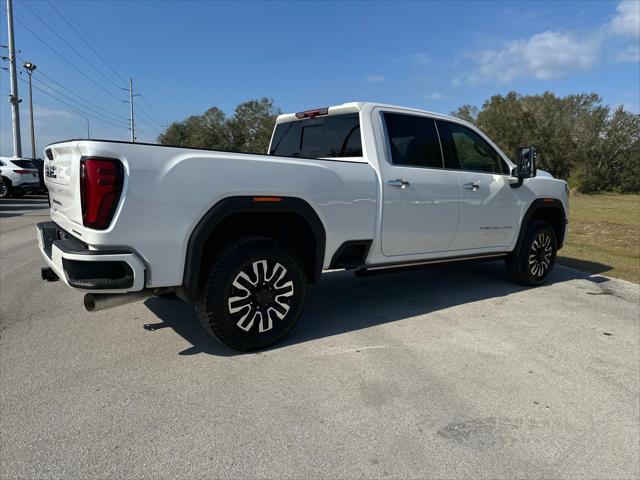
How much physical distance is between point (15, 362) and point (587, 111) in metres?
53.7

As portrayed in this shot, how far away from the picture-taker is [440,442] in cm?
249

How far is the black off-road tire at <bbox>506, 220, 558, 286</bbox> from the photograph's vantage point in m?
5.71

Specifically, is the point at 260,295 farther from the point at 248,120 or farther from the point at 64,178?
the point at 248,120

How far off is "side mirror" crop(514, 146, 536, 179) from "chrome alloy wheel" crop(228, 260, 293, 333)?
124 inches

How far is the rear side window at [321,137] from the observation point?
4422 mm

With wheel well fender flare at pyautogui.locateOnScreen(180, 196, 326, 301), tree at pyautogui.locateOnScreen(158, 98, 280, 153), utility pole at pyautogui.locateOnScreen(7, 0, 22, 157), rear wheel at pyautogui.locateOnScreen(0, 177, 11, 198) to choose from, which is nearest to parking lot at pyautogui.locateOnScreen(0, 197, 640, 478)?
wheel well fender flare at pyautogui.locateOnScreen(180, 196, 326, 301)

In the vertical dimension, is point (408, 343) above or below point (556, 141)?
below

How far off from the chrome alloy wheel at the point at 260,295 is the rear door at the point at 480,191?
85.6 inches

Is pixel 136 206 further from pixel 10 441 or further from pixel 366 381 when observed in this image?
pixel 366 381

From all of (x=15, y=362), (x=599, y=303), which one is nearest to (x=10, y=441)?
(x=15, y=362)

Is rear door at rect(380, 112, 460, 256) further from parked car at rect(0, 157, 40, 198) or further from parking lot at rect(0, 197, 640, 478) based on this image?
parked car at rect(0, 157, 40, 198)

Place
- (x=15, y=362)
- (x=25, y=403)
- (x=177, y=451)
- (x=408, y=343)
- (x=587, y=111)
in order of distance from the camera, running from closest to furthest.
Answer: (x=177, y=451) < (x=25, y=403) < (x=15, y=362) < (x=408, y=343) < (x=587, y=111)

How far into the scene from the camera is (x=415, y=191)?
170 inches

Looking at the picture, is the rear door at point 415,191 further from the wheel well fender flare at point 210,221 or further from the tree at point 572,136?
the tree at point 572,136
